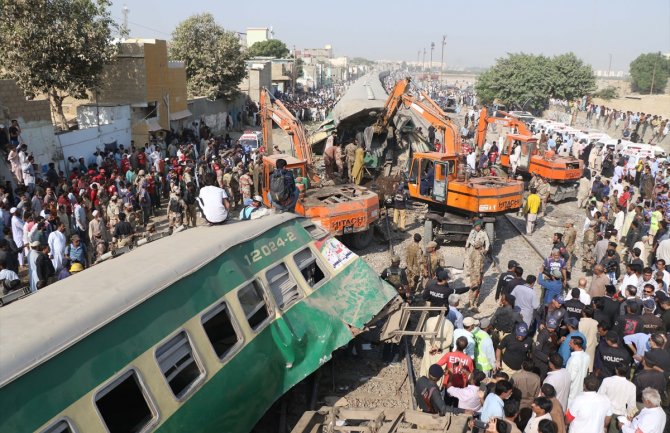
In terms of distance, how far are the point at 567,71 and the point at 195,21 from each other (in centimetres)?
3573

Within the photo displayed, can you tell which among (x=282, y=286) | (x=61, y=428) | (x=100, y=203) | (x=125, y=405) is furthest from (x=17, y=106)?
(x=61, y=428)

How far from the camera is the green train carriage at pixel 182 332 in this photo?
4.15m

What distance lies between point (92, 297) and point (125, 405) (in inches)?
40.7

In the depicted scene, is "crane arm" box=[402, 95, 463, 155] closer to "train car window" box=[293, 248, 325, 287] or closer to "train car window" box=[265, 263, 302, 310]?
"train car window" box=[293, 248, 325, 287]

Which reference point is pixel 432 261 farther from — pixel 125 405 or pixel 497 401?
pixel 125 405

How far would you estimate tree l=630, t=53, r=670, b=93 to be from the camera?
3467 inches

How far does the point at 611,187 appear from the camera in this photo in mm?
21562

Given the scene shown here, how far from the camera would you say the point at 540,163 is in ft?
72.9

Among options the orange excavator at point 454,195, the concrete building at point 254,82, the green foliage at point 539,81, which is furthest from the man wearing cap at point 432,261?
the green foliage at point 539,81

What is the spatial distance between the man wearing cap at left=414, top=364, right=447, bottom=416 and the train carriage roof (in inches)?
115

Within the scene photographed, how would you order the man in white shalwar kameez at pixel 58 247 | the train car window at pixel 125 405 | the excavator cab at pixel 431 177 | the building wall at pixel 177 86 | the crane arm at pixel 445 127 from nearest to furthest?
the train car window at pixel 125 405 < the man in white shalwar kameez at pixel 58 247 < the excavator cab at pixel 431 177 < the crane arm at pixel 445 127 < the building wall at pixel 177 86

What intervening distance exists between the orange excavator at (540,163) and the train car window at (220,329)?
18495mm

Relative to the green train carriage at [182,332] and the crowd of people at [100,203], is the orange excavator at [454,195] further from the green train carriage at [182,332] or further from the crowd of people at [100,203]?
the green train carriage at [182,332]

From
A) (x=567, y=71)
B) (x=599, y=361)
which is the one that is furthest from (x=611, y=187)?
(x=567, y=71)
